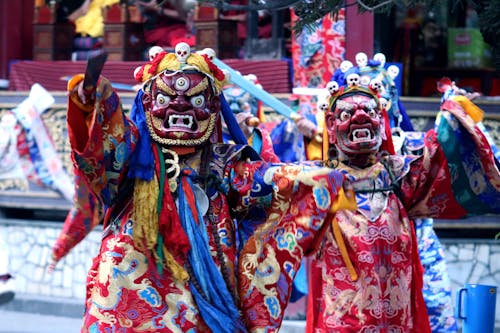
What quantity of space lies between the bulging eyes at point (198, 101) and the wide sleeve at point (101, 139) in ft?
0.92

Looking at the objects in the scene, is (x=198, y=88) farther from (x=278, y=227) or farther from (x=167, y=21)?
(x=167, y=21)

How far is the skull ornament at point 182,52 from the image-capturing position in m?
5.87

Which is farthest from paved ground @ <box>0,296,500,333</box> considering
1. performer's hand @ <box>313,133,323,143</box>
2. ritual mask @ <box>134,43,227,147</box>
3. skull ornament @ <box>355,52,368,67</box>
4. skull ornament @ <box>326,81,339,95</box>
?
ritual mask @ <box>134,43,227,147</box>

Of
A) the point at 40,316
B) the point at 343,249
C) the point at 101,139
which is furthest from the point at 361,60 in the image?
the point at 40,316

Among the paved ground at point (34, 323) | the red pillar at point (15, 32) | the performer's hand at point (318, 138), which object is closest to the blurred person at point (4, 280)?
the performer's hand at point (318, 138)

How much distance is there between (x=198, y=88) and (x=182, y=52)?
0.17 meters

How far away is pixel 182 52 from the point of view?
5875 millimetres

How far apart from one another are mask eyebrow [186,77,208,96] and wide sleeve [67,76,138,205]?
0.28 m

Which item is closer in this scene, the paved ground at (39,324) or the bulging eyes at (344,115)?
the bulging eyes at (344,115)

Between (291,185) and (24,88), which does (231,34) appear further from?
(291,185)

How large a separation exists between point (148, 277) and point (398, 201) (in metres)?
1.65

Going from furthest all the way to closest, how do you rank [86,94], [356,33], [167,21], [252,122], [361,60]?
[167,21], [356,33], [252,122], [361,60], [86,94]

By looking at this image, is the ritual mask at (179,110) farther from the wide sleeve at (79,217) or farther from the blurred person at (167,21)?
the blurred person at (167,21)

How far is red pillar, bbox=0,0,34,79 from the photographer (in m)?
12.2
